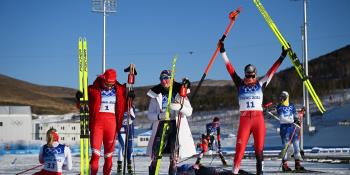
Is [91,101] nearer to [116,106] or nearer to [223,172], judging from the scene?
[116,106]

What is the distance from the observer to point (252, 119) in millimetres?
10172

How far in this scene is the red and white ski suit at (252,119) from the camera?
10172mm

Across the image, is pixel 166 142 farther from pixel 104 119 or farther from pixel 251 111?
pixel 251 111

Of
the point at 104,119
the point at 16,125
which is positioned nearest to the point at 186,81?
the point at 104,119

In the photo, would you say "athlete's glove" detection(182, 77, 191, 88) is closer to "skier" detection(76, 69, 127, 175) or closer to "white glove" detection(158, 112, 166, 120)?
"white glove" detection(158, 112, 166, 120)

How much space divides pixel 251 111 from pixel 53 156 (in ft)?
13.4

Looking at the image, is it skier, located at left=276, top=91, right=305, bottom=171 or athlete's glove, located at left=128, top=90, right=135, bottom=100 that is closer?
athlete's glove, located at left=128, top=90, right=135, bottom=100

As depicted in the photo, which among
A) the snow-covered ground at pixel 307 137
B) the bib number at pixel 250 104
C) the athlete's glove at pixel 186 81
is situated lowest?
the snow-covered ground at pixel 307 137

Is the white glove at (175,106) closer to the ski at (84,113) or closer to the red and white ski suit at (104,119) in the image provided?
the red and white ski suit at (104,119)

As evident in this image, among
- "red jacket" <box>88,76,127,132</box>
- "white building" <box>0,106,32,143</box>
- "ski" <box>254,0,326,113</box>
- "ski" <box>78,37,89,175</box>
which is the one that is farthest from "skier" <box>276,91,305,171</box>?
"white building" <box>0,106,32,143</box>

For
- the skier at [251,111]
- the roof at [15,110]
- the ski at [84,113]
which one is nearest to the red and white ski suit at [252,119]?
the skier at [251,111]

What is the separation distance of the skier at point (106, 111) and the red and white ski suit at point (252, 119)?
2.36 meters

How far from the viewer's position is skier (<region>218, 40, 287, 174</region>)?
1017 centimetres

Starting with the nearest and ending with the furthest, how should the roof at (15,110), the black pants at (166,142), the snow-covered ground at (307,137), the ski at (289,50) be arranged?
the black pants at (166,142) → the ski at (289,50) → the snow-covered ground at (307,137) → the roof at (15,110)
